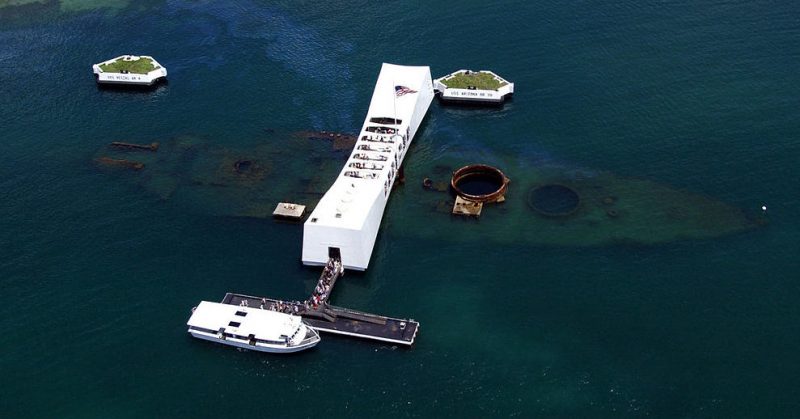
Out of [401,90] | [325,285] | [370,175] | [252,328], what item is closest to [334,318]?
[325,285]

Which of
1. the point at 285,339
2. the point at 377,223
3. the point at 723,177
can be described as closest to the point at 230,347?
the point at 285,339

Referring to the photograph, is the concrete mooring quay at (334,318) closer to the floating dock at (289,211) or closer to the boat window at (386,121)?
the floating dock at (289,211)

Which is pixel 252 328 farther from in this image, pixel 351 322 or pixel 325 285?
pixel 351 322

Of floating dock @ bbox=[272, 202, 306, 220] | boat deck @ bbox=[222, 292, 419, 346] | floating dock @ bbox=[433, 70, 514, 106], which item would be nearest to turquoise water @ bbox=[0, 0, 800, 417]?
boat deck @ bbox=[222, 292, 419, 346]

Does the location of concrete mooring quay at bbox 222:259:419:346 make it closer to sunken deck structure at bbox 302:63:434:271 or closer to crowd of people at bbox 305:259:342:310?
crowd of people at bbox 305:259:342:310

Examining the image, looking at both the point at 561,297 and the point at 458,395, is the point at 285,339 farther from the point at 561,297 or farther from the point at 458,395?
the point at 561,297

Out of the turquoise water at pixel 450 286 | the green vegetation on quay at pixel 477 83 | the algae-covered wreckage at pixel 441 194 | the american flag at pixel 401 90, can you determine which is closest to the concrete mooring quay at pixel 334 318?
the turquoise water at pixel 450 286
